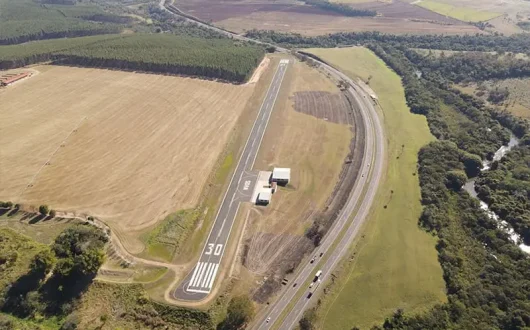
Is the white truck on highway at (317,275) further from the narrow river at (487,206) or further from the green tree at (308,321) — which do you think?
the narrow river at (487,206)

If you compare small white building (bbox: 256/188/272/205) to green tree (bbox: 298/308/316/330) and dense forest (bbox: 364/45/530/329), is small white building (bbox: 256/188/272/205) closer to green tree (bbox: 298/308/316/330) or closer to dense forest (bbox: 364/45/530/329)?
green tree (bbox: 298/308/316/330)

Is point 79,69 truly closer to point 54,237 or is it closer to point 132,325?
point 54,237

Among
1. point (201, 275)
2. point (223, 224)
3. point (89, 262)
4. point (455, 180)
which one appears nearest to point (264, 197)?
point (223, 224)

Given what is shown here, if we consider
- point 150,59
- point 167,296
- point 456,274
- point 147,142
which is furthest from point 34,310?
point 150,59

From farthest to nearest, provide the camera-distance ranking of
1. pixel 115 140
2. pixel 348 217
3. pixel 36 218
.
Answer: pixel 115 140 → pixel 348 217 → pixel 36 218

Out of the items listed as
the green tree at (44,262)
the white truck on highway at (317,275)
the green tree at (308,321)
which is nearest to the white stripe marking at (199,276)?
the green tree at (308,321)

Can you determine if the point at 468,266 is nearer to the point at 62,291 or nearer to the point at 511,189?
the point at 511,189
